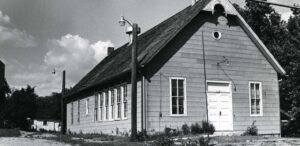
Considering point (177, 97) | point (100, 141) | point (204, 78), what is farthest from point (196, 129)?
point (100, 141)

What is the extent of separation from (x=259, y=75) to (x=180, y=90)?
4.90 m

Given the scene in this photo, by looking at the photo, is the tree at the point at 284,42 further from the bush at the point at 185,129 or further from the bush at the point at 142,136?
the bush at the point at 142,136

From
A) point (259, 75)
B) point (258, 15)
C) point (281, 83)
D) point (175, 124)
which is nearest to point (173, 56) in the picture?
point (175, 124)

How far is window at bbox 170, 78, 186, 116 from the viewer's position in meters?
21.1

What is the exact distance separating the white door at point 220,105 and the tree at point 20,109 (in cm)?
4315

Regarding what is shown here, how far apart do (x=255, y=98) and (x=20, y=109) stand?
45181 millimetres

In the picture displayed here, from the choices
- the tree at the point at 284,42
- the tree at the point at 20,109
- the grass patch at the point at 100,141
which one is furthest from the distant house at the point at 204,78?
the tree at the point at 20,109

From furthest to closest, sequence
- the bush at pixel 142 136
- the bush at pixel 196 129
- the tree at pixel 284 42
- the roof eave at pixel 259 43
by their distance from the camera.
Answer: the tree at pixel 284 42 < the roof eave at pixel 259 43 < the bush at pixel 196 129 < the bush at pixel 142 136

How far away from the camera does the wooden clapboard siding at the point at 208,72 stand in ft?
68.4

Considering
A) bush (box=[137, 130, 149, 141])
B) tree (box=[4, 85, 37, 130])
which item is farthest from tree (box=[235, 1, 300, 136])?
tree (box=[4, 85, 37, 130])

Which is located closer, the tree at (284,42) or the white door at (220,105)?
the white door at (220,105)

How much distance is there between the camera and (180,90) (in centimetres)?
2144

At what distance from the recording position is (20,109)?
203 feet

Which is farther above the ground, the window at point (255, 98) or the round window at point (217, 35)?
the round window at point (217, 35)
